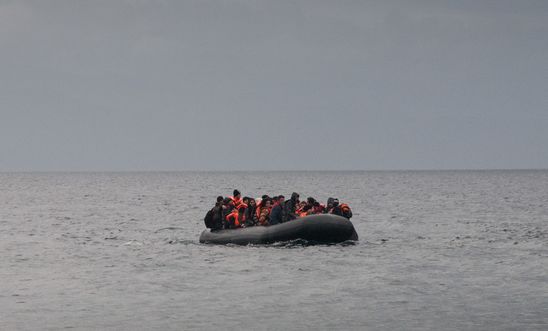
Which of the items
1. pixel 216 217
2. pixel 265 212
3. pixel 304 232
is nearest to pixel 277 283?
pixel 304 232

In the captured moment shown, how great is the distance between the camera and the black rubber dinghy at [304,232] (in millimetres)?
30953

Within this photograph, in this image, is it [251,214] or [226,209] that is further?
[226,209]

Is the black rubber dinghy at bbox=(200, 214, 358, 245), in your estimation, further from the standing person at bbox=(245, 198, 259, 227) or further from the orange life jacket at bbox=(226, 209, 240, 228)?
the orange life jacket at bbox=(226, 209, 240, 228)

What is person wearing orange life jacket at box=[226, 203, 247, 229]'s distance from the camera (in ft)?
→ 106

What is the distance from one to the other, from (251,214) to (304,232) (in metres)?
2.44

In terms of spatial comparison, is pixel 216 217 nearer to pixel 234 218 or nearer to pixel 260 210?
pixel 234 218

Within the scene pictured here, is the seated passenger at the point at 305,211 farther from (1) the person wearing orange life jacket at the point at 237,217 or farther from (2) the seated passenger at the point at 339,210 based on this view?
(1) the person wearing orange life jacket at the point at 237,217

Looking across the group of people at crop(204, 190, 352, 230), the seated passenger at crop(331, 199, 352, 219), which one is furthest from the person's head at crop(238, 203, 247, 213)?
the seated passenger at crop(331, 199, 352, 219)

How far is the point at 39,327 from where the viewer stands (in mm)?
17359

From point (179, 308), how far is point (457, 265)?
447 inches

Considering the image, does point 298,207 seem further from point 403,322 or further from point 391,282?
point 403,322

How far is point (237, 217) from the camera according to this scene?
32.8 metres

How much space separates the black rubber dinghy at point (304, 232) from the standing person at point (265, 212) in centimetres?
42

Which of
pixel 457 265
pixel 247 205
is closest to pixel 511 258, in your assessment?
pixel 457 265
